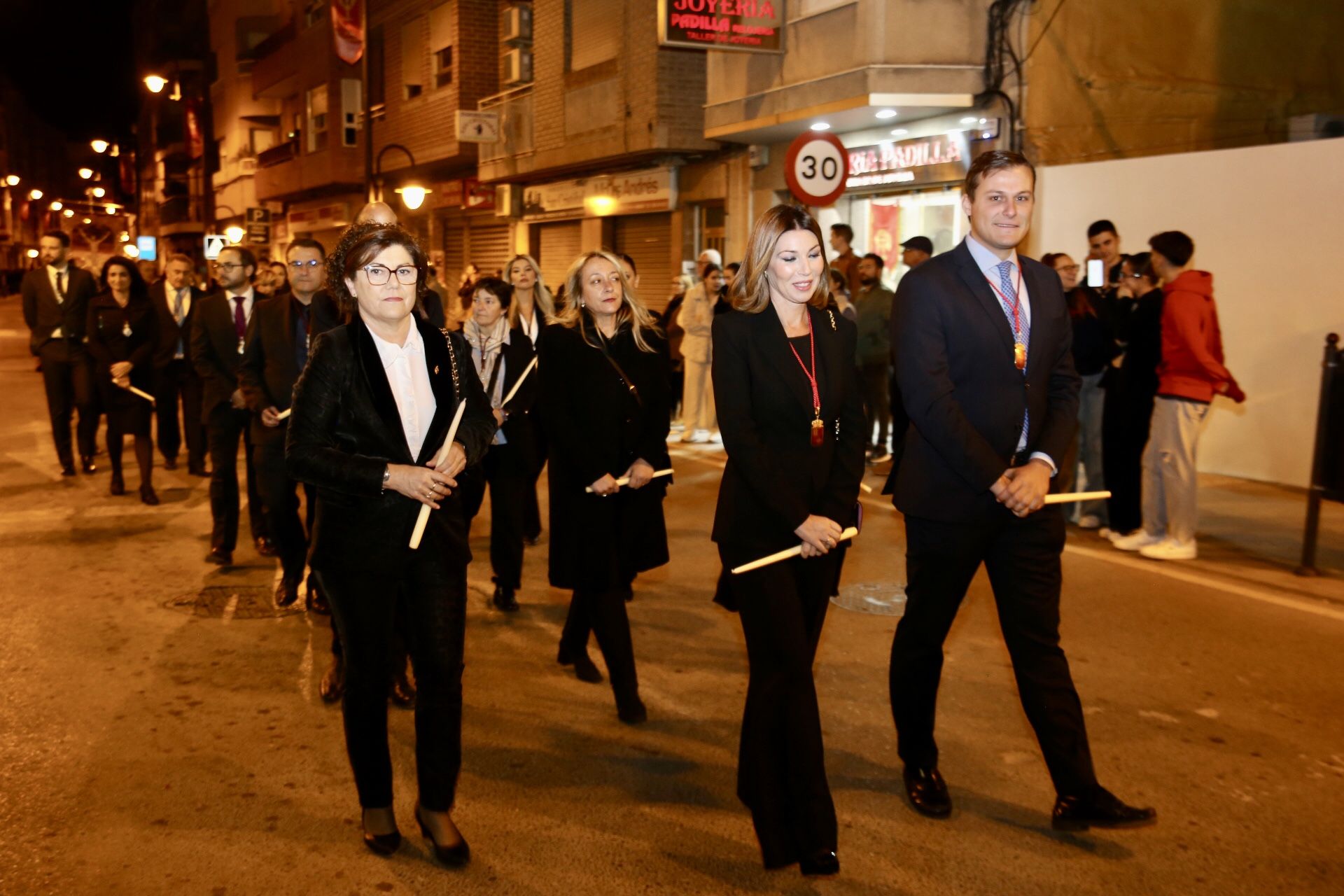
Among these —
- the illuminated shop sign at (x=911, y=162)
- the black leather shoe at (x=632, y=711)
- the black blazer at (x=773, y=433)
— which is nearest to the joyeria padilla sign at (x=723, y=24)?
the illuminated shop sign at (x=911, y=162)

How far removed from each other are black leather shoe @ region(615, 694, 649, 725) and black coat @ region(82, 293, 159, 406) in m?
7.06

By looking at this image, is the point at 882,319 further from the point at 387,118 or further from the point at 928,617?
the point at 387,118

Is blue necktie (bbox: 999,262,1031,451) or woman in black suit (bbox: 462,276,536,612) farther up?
blue necktie (bbox: 999,262,1031,451)

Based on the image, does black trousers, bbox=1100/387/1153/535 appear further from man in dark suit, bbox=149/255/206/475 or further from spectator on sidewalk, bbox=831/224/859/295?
man in dark suit, bbox=149/255/206/475

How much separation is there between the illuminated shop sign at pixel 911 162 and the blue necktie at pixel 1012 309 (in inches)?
417

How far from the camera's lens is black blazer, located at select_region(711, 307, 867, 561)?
3846mm

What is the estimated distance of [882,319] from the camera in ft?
40.6

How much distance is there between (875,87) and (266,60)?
101 feet

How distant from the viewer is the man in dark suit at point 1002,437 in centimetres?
393

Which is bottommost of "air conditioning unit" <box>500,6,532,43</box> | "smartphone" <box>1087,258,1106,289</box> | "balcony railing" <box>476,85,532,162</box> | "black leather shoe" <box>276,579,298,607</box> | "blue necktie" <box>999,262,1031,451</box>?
"black leather shoe" <box>276,579,298,607</box>

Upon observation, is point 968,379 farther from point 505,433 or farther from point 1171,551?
point 1171,551

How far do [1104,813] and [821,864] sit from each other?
3.18 feet

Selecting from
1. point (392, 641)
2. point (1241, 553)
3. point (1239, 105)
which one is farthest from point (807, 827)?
point (1239, 105)

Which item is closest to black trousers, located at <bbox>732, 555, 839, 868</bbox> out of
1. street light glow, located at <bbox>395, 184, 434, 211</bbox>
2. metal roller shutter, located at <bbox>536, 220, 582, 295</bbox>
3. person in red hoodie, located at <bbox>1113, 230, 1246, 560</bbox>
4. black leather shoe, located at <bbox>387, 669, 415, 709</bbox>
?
black leather shoe, located at <bbox>387, 669, 415, 709</bbox>
